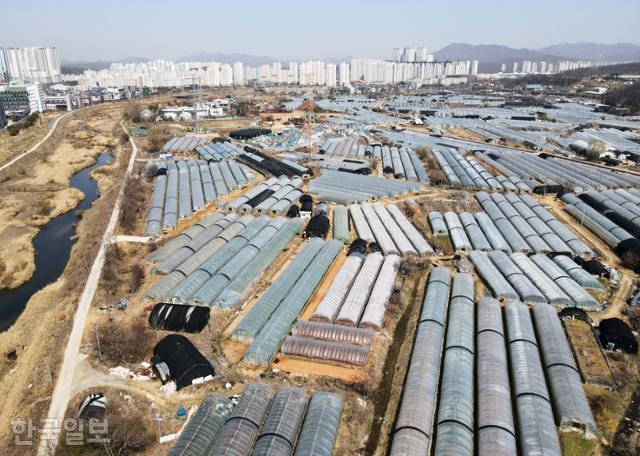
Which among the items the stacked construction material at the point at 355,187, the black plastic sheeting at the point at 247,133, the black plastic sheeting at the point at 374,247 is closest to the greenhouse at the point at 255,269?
the black plastic sheeting at the point at 374,247

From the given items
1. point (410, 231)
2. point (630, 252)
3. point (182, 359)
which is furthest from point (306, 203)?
point (630, 252)

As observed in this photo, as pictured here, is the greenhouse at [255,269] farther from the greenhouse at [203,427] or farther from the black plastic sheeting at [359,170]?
the black plastic sheeting at [359,170]

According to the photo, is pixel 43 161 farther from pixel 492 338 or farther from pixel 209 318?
pixel 492 338

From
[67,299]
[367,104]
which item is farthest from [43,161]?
[367,104]

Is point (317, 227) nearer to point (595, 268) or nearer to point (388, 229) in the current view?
point (388, 229)

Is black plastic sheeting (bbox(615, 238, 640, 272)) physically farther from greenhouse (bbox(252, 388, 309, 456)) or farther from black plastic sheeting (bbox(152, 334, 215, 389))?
black plastic sheeting (bbox(152, 334, 215, 389))
